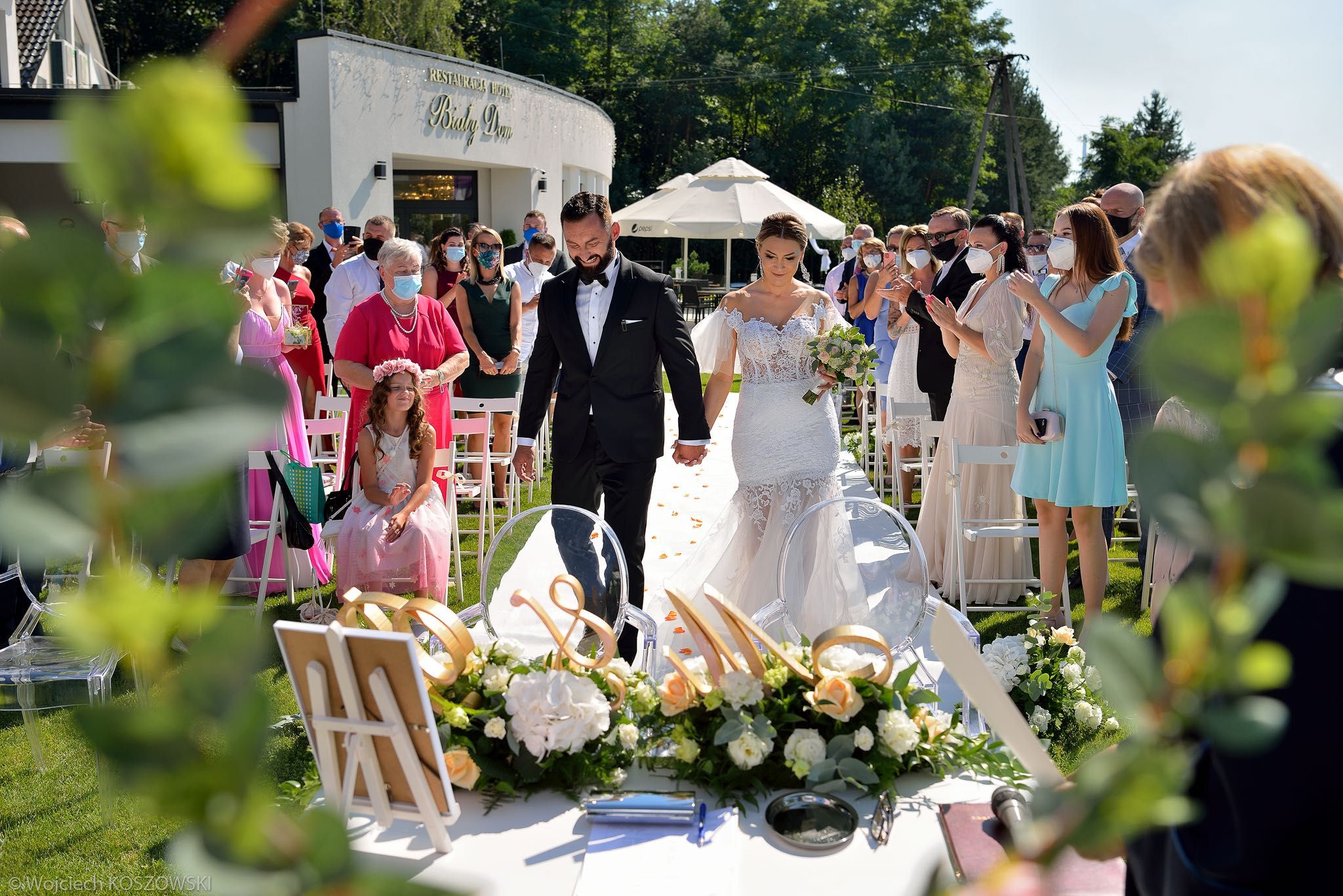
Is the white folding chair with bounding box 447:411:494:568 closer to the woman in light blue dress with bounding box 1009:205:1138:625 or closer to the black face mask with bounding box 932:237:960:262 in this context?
the woman in light blue dress with bounding box 1009:205:1138:625

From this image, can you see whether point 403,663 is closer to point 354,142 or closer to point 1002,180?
point 354,142

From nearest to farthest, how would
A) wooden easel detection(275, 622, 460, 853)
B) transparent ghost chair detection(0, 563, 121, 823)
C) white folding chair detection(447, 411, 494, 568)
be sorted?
wooden easel detection(275, 622, 460, 853) < transparent ghost chair detection(0, 563, 121, 823) < white folding chair detection(447, 411, 494, 568)

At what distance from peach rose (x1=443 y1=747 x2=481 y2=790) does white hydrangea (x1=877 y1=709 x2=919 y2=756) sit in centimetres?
97

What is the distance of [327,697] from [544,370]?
358 centimetres

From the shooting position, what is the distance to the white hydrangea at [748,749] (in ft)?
8.16

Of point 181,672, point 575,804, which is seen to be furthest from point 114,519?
point 575,804

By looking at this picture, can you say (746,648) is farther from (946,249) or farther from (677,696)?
(946,249)

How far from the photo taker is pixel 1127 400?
652 centimetres

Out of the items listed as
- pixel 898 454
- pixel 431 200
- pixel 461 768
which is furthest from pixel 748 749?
pixel 431 200

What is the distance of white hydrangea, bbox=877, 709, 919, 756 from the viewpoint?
2549 mm

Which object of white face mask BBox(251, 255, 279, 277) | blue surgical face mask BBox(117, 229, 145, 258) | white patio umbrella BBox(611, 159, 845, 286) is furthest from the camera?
white patio umbrella BBox(611, 159, 845, 286)

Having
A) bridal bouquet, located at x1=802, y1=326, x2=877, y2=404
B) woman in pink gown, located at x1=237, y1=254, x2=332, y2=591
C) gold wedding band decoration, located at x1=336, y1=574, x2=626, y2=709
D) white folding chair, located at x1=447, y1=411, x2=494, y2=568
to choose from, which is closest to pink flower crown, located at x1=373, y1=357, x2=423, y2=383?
woman in pink gown, located at x1=237, y1=254, x2=332, y2=591

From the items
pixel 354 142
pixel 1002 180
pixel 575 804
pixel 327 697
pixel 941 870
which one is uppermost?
pixel 1002 180

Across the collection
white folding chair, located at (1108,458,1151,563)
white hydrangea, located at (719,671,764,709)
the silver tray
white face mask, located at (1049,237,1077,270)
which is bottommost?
white folding chair, located at (1108,458,1151,563)
